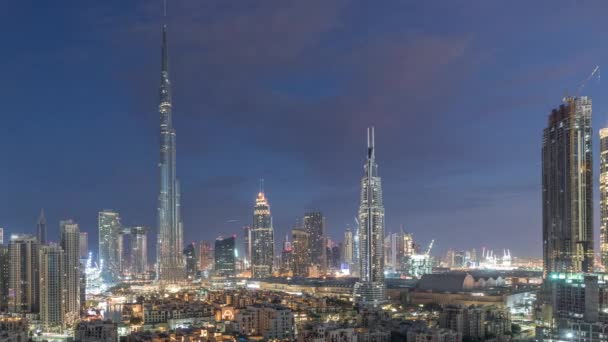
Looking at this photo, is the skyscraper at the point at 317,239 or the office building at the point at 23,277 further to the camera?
the skyscraper at the point at 317,239

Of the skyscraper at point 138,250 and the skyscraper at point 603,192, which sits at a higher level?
the skyscraper at point 603,192

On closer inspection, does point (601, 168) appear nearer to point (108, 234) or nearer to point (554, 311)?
point (554, 311)

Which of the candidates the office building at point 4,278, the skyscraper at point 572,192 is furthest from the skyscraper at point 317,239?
the office building at point 4,278

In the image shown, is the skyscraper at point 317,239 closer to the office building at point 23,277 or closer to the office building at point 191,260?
the office building at point 191,260

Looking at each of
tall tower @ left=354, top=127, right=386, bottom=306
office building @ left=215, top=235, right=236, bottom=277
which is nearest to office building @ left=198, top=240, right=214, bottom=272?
office building @ left=215, top=235, right=236, bottom=277

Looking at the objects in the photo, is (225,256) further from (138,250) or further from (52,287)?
(52,287)

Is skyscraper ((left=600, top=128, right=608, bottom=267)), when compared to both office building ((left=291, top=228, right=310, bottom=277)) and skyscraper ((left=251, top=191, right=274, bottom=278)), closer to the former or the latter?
office building ((left=291, top=228, right=310, bottom=277))
